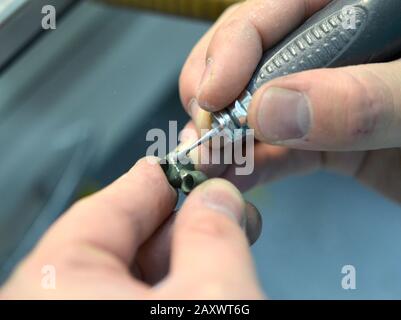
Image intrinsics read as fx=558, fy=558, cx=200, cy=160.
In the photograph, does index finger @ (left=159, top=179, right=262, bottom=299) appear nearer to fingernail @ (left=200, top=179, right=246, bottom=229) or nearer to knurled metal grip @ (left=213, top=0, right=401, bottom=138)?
fingernail @ (left=200, top=179, right=246, bottom=229)

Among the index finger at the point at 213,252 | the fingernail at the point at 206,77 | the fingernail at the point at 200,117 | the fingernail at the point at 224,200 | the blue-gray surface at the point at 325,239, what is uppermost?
the fingernail at the point at 206,77

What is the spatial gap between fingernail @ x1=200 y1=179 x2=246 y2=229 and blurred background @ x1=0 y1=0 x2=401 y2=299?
0.78ft

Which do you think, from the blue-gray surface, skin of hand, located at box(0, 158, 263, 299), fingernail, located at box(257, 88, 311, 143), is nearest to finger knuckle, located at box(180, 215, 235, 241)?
skin of hand, located at box(0, 158, 263, 299)

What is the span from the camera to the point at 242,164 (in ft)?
1.86

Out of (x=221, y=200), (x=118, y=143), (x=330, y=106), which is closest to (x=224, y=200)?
(x=221, y=200)

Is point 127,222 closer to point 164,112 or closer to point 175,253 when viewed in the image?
point 175,253

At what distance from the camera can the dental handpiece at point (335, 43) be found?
411 mm

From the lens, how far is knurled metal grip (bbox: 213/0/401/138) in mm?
Result: 410

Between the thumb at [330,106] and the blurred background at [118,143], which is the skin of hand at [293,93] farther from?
the blurred background at [118,143]

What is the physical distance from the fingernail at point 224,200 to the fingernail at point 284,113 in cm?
7

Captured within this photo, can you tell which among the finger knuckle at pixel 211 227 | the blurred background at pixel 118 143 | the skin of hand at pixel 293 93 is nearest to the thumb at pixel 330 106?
the skin of hand at pixel 293 93

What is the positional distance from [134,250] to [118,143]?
0.39 metres

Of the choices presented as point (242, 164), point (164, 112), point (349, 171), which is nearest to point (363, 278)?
point (349, 171)

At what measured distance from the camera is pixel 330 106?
39 cm
